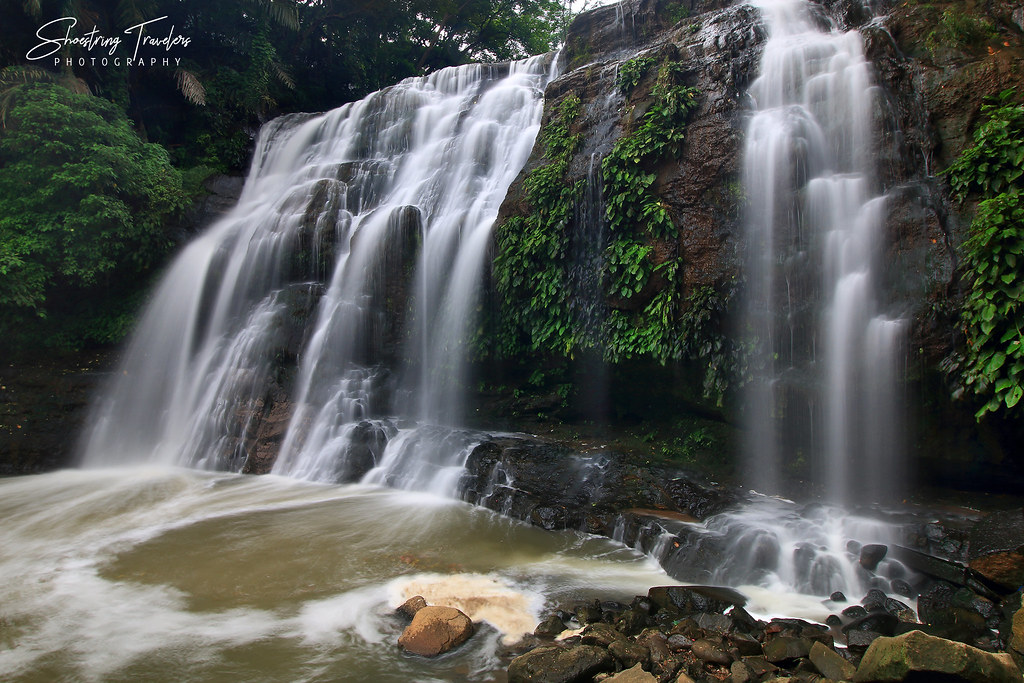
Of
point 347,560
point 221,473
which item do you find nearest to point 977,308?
point 347,560

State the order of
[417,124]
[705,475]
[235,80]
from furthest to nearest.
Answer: [235,80]
[417,124]
[705,475]

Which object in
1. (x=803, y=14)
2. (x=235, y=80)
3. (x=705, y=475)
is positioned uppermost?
(x=235, y=80)

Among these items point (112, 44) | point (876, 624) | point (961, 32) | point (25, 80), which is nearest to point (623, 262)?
point (961, 32)

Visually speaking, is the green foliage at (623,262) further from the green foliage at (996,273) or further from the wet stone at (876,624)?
the wet stone at (876,624)

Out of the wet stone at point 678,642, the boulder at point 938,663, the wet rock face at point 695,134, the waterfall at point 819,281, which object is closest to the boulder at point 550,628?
the wet stone at point 678,642

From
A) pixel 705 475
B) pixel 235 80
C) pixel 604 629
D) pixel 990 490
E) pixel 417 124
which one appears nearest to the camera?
pixel 604 629

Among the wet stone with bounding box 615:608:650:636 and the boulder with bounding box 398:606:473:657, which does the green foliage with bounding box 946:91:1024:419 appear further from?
the boulder with bounding box 398:606:473:657

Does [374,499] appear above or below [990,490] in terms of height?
below

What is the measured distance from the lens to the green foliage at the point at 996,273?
19.3 ft

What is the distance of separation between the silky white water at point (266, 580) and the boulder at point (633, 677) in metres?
0.93

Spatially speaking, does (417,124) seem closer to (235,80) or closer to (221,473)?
(235,80)

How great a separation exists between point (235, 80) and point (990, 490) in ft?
70.6

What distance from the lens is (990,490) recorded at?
22.4ft

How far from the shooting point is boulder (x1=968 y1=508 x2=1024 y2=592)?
16.4 ft
